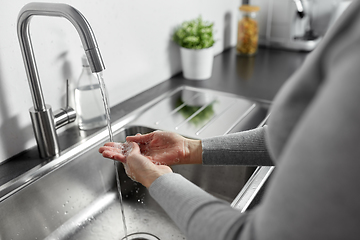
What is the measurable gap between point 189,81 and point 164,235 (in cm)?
65

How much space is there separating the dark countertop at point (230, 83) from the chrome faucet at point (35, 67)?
58 mm

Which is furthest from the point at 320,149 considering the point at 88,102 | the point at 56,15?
the point at 88,102

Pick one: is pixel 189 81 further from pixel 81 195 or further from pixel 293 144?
pixel 293 144

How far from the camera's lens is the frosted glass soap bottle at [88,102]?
36.5 inches

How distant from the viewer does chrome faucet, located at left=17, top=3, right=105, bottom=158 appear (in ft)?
2.17

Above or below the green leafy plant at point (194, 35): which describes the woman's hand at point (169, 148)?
below

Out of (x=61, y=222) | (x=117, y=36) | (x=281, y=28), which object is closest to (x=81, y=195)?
(x=61, y=222)

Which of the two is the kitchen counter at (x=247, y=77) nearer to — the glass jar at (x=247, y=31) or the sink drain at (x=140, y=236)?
the glass jar at (x=247, y=31)

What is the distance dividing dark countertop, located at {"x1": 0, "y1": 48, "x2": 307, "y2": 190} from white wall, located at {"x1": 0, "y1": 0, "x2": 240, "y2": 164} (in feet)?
0.12

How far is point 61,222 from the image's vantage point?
2.78 feet

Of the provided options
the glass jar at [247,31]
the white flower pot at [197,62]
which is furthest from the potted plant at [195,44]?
the glass jar at [247,31]

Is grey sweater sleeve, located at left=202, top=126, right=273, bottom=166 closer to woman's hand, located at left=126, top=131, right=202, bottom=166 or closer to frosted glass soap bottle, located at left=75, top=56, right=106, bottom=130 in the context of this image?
woman's hand, located at left=126, top=131, right=202, bottom=166

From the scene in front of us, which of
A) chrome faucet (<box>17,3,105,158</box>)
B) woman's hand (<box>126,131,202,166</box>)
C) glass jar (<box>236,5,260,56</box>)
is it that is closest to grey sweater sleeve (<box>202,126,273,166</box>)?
woman's hand (<box>126,131,202,166</box>)

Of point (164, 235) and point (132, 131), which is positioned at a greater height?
point (132, 131)
